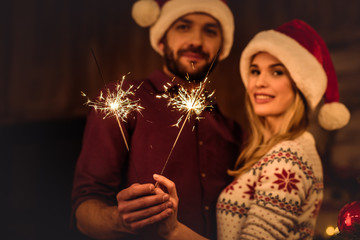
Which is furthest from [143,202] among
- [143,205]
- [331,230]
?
[331,230]

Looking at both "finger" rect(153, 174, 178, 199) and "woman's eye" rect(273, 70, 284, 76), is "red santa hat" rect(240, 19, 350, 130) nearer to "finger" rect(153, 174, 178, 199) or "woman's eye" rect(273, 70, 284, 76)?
"woman's eye" rect(273, 70, 284, 76)

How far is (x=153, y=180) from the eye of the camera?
1.31 metres

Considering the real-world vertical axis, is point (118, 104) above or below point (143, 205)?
above

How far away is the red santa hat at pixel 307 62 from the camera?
1.34 meters

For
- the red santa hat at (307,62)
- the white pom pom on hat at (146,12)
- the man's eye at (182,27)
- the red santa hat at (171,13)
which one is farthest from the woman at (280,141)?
the white pom pom on hat at (146,12)

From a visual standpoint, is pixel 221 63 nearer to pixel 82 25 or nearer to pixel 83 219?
pixel 82 25

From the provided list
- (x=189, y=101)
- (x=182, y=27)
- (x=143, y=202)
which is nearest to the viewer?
(x=143, y=202)

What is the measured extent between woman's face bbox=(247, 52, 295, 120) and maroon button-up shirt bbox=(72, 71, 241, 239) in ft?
0.80

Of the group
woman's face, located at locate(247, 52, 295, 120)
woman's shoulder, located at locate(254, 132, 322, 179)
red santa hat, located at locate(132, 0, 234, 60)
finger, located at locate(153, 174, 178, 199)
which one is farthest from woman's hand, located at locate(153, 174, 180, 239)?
red santa hat, located at locate(132, 0, 234, 60)

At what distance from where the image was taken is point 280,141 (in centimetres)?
136

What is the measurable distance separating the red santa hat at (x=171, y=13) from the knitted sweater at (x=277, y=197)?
20.2 inches

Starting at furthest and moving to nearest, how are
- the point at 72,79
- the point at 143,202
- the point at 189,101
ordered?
the point at 72,79, the point at 189,101, the point at 143,202

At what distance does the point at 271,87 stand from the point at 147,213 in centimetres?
65

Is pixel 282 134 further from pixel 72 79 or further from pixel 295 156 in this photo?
pixel 72 79
